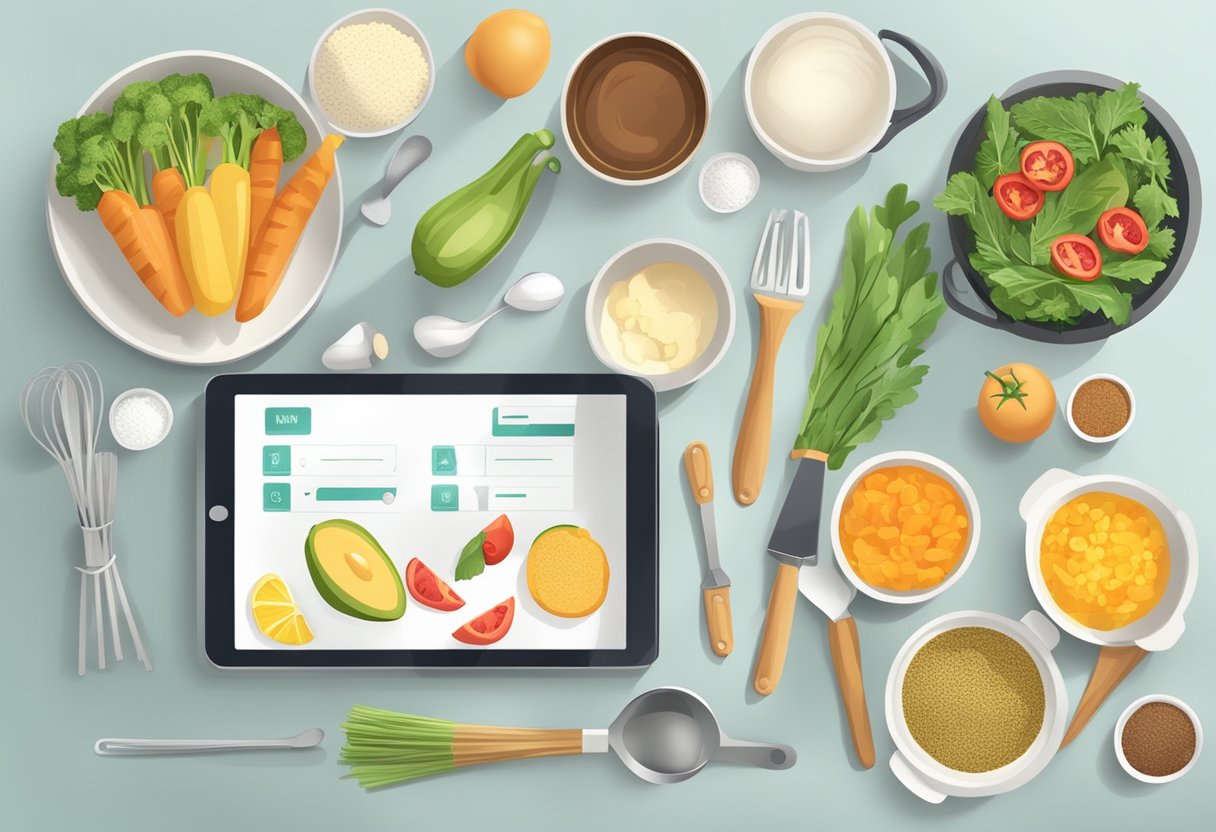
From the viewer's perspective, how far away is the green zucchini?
43.9 inches

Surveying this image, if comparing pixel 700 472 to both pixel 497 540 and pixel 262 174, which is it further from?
pixel 262 174

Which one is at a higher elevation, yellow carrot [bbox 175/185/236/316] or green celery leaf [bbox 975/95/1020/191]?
green celery leaf [bbox 975/95/1020/191]

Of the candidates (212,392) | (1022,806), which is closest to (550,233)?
(212,392)

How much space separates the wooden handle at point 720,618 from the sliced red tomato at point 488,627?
0.25m

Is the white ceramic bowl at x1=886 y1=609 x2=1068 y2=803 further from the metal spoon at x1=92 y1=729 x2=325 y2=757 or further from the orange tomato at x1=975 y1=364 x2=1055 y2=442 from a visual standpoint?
the metal spoon at x1=92 y1=729 x2=325 y2=757

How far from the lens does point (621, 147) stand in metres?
1.16

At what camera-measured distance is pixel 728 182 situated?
1.17 m

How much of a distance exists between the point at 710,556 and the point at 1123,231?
63cm

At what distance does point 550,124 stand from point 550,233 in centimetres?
14

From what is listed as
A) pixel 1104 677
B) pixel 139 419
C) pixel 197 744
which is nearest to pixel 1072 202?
pixel 1104 677

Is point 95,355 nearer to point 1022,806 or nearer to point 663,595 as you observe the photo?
point 663,595

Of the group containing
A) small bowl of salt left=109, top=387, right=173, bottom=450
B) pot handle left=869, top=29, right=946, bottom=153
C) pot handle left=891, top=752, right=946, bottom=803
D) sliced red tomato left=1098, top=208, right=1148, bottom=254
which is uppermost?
pot handle left=869, top=29, right=946, bottom=153

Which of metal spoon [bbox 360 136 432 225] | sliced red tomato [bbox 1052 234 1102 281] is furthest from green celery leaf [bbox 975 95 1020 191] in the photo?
metal spoon [bbox 360 136 432 225]

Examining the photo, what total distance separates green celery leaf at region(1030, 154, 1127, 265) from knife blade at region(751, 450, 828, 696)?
36 cm
